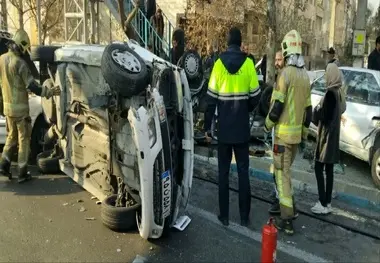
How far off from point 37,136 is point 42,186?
1.38 m

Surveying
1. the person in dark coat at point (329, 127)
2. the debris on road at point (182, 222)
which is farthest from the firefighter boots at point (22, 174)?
the person in dark coat at point (329, 127)

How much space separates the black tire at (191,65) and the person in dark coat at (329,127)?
306cm

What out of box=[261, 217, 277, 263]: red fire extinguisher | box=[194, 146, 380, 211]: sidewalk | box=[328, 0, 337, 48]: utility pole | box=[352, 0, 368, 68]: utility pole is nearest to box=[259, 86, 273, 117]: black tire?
box=[194, 146, 380, 211]: sidewalk

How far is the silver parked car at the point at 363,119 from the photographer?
6469 mm

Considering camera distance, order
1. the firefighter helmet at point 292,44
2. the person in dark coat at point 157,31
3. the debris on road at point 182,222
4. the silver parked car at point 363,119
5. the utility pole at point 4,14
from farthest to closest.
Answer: the utility pole at point 4,14 → the person in dark coat at point 157,31 → the silver parked car at point 363,119 → the firefighter helmet at point 292,44 → the debris on road at point 182,222

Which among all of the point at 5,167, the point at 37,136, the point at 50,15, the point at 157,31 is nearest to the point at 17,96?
the point at 5,167

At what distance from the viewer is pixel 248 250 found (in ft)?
13.8

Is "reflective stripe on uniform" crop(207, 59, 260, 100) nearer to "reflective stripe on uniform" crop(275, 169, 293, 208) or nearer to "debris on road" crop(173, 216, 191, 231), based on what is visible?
"reflective stripe on uniform" crop(275, 169, 293, 208)

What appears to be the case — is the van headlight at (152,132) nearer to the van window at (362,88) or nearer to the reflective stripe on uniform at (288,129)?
the reflective stripe on uniform at (288,129)

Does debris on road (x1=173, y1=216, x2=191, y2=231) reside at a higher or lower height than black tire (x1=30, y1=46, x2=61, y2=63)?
lower

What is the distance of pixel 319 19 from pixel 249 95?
36493 millimetres

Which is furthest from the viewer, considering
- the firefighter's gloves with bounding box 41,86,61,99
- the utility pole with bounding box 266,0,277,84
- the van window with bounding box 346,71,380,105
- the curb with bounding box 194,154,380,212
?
the utility pole with bounding box 266,0,277,84

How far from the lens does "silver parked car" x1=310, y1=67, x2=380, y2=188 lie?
647cm

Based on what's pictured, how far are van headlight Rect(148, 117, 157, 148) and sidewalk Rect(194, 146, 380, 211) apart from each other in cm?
288
